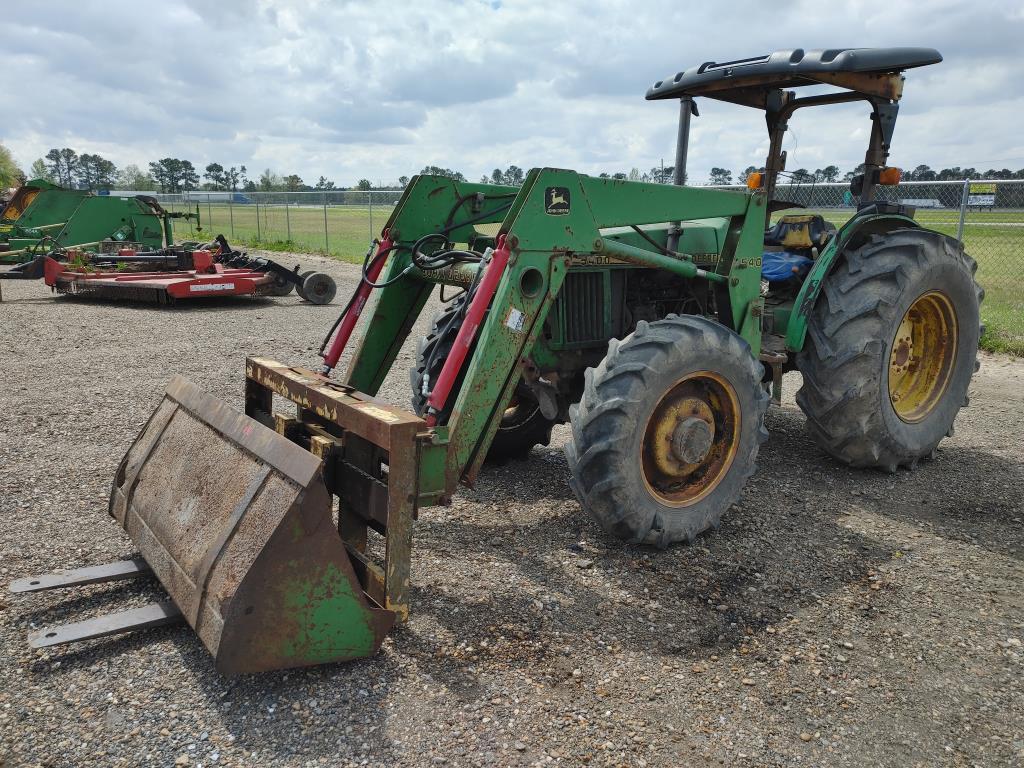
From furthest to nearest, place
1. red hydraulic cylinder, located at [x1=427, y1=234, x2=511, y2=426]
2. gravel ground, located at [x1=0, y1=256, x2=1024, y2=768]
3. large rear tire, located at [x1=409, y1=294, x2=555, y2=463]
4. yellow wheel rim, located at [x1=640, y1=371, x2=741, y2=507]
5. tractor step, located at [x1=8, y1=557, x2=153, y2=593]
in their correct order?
large rear tire, located at [x1=409, y1=294, x2=555, y2=463] → yellow wheel rim, located at [x1=640, y1=371, x2=741, y2=507] → red hydraulic cylinder, located at [x1=427, y1=234, x2=511, y2=426] → tractor step, located at [x1=8, y1=557, x2=153, y2=593] → gravel ground, located at [x1=0, y1=256, x2=1024, y2=768]

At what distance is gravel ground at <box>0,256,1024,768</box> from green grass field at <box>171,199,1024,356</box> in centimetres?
487

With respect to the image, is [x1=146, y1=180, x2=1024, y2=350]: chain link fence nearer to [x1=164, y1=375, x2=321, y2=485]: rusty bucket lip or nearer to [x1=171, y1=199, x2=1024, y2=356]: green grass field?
[x1=171, y1=199, x2=1024, y2=356]: green grass field

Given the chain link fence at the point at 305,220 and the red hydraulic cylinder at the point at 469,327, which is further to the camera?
the chain link fence at the point at 305,220

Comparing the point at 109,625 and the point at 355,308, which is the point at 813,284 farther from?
the point at 109,625

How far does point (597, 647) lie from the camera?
10.1 ft

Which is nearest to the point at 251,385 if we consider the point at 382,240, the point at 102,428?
the point at 382,240

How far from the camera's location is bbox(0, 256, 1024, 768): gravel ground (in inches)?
99.2

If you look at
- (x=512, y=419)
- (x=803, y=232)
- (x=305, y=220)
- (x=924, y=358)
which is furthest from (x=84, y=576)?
(x=305, y=220)

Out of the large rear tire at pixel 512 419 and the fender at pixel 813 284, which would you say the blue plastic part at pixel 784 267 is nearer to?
the fender at pixel 813 284

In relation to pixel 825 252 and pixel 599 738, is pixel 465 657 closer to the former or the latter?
pixel 599 738

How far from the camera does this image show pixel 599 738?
8.35ft

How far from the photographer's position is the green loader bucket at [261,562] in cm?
264

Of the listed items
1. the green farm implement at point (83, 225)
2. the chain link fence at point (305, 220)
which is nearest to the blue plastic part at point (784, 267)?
the chain link fence at point (305, 220)

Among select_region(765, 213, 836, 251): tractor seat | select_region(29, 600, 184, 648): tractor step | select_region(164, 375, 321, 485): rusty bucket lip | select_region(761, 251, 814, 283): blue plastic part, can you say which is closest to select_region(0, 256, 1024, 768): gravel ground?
select_region(29, 600, 184, 648): tractor step
